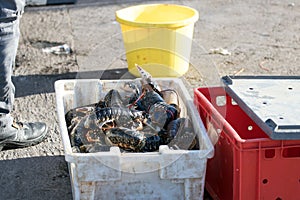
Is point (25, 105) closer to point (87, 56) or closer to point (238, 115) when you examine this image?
point (87, 56)

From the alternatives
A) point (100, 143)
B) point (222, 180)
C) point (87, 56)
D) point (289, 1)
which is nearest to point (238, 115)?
point (222, 180)

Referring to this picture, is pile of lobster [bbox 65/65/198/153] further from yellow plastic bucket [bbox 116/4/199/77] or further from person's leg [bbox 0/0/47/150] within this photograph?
yellow plastic bucket [bbox 116/4/199/77]

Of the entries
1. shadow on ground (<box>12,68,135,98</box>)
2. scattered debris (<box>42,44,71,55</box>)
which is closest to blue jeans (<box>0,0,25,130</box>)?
shadow on ground (<box>12,68,135,98</box>)

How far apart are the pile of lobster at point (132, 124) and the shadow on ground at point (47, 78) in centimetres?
109

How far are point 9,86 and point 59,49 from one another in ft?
5.49

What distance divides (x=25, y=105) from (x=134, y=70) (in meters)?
0.75

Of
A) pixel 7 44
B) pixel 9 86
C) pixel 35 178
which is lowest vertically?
pixel 35 178

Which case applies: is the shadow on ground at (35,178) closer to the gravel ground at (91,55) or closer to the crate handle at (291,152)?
the gravel ground at (91,55)

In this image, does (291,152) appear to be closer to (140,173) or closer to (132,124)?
(140,173)

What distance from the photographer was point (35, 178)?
2865 mm

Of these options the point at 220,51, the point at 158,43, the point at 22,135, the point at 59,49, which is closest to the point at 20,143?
the point at 22,135

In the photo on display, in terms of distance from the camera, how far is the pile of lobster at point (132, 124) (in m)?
2.55

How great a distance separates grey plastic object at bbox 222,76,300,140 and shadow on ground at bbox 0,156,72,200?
0.90m

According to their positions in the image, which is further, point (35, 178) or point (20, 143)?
point (20, 143)
